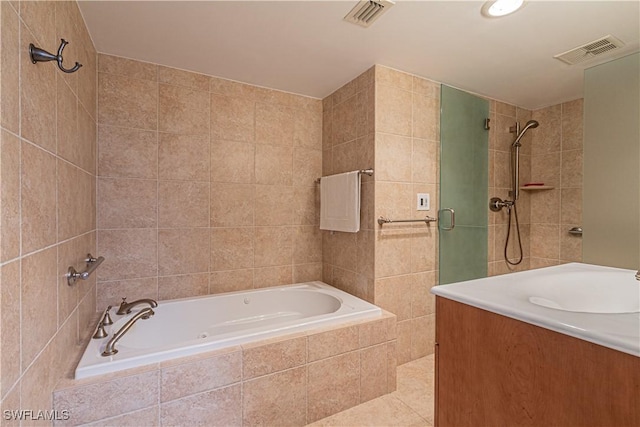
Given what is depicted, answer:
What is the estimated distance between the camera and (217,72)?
2195 millimetres

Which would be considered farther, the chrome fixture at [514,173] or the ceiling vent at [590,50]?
the chrome fixture at [514,173]

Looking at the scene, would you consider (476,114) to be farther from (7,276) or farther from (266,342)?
(7,276)

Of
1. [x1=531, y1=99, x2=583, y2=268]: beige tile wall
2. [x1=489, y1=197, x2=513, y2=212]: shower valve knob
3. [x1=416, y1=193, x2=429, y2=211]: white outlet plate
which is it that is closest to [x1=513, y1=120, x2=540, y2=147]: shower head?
[x1=531, y1=99, x2=583, y2=268]: beige tile wall

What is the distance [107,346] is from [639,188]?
3077 millimetres

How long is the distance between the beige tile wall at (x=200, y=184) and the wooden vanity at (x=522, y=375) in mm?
1728

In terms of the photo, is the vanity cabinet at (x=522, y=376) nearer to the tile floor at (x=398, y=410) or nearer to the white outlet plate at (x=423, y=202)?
the tile floor at (x=398, y=410)

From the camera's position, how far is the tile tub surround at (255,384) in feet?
4.02

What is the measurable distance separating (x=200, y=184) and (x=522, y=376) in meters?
2.18

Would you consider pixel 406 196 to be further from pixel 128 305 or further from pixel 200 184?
pixel 128 305

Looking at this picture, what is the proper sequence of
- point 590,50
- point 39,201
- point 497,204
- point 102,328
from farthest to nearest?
point 497,204, point 590,50, point 102,328, point 39,201

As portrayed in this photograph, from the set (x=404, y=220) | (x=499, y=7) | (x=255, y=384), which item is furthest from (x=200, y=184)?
(x=499, y=7)

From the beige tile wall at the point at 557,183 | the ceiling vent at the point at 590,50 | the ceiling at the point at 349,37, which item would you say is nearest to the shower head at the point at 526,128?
the beige tile wall at the point at 557,183

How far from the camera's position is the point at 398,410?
1.74 metres

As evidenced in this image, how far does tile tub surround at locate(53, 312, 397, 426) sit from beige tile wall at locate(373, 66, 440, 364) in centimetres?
39
